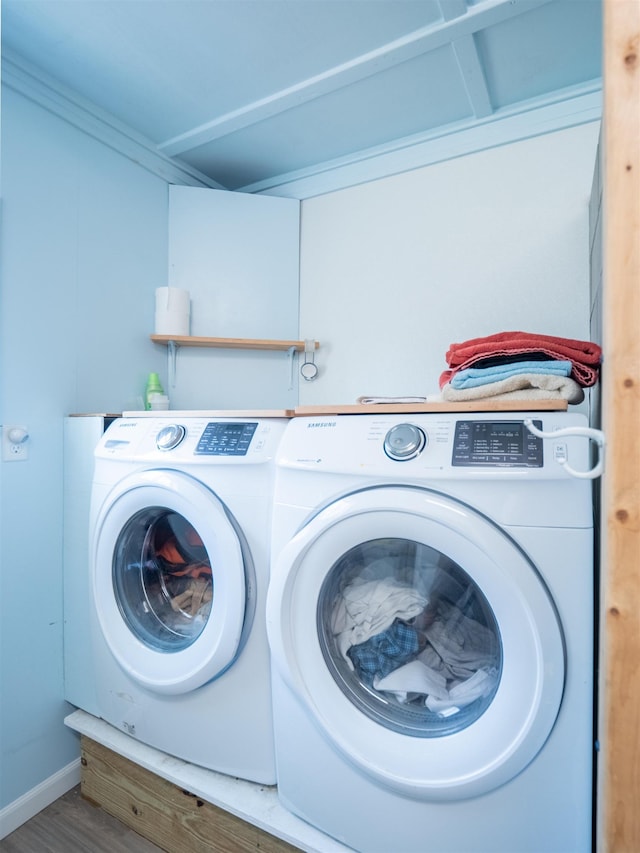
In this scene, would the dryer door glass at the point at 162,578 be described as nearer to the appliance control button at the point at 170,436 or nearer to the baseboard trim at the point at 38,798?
the appliance control button at the point at 170,436

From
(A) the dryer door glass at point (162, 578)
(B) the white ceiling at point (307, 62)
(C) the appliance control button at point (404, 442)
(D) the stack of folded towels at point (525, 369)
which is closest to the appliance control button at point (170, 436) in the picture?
(A) the dryer door glass at point (162, 578)

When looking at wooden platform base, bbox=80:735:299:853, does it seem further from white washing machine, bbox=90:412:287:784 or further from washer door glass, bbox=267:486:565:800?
washer door glass, bbox=267:486:565:800

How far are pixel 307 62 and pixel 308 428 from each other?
118cm

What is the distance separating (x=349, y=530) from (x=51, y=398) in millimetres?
1167

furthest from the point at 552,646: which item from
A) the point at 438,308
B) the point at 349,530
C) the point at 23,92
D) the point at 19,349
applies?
the point at 23,92

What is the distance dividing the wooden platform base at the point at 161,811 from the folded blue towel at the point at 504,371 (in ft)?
3.78

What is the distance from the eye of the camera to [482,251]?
5.69 ft

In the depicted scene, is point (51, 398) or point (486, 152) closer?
point (51, 398)

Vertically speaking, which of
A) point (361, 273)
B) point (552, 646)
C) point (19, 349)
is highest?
point (361, 273)

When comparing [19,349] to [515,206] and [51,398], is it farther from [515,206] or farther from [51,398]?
[515,206]

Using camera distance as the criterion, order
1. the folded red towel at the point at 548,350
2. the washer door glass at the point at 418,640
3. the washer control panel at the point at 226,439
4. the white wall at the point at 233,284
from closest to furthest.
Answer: the washer door glass at the point at 418,640, the folded red towel at the point at 548,350, the washer control panel at the point at 226,439, the white wall at the point at 233,284

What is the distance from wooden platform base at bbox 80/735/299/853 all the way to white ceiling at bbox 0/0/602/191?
2103 millimetres

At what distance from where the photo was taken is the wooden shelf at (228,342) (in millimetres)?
1919

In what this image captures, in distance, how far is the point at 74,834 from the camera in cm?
134
